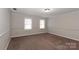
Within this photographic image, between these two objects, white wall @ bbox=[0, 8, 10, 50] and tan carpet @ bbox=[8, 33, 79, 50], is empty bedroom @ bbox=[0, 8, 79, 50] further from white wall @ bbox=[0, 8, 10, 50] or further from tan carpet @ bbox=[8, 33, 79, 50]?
white wall @ bbox=[0, 8, 10, 50]

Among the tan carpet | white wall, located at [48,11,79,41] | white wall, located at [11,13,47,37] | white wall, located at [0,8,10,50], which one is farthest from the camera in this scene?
white wall, located at [11,13,47,37]

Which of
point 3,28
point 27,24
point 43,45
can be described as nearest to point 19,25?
point 27,24

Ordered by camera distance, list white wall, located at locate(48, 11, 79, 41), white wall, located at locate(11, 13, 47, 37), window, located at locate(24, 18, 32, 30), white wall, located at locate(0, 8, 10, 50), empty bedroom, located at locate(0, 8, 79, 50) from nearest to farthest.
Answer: white wall, located at locate(0, 8, 10, 50) < empty bedroom, located at locate(0, 8, 79, 50) < white wall, located at locate(48, 11, 79, 41) < white wall, located at locate(11, 13, 47, 37) < window, located at locate(24, 18, 32, 30)

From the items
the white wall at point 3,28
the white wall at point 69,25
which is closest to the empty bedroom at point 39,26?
the white wall at point 69,25

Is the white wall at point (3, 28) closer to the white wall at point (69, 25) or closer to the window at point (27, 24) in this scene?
the window at point (27, 24)

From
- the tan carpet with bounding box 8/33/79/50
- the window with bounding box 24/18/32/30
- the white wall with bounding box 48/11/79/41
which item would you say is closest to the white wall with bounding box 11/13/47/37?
the window with bounding box 24/18/32/30

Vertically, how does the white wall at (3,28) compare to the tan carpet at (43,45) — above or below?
above

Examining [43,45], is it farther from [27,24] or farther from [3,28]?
[27,24]

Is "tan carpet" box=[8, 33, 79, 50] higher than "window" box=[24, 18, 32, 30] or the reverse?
the reverse

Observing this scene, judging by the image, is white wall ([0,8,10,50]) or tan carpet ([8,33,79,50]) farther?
tan carpet ([8,33,79,50])

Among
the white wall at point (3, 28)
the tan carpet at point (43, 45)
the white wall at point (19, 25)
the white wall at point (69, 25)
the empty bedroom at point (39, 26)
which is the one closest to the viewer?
the white wall at point (3, 28)
